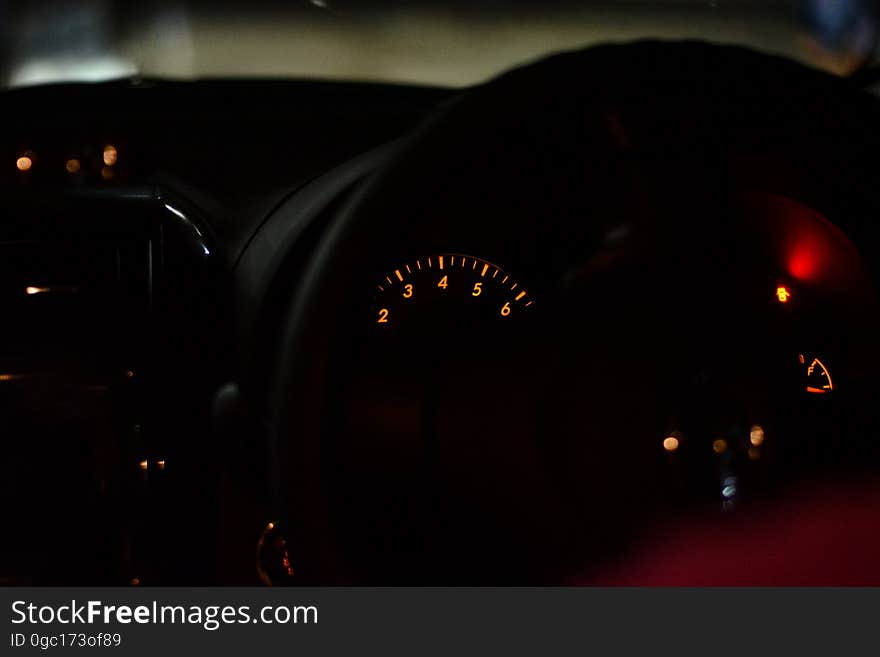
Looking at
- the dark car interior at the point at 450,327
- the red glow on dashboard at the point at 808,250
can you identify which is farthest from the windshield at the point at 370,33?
the red glow on dashboard at the point at 808,250

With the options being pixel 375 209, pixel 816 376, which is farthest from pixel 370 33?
pixel 816 376

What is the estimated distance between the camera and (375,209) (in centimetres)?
126

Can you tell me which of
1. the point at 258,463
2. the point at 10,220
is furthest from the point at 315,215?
the point at 10,220

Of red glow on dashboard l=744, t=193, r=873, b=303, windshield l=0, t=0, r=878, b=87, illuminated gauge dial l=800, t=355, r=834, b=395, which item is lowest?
illuminated gauge dial l=800, t=355, r=834, b=395

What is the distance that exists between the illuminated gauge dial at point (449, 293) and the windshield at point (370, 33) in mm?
494

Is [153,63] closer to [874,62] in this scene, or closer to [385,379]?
[385,379]

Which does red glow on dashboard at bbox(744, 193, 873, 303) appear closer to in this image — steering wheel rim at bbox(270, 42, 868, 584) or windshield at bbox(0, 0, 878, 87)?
steering wheel rim at bbox(270, 42, 868, 584)

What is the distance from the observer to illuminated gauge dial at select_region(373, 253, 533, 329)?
63.9 inches

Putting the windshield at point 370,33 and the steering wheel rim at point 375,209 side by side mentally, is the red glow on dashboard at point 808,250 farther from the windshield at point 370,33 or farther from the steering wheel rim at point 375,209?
the windshield at point 370,33

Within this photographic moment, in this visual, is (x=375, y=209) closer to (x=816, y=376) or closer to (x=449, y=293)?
(x=449, y=293)

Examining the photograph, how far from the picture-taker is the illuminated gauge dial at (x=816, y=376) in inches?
64.3

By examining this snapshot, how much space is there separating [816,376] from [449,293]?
0.55 meters

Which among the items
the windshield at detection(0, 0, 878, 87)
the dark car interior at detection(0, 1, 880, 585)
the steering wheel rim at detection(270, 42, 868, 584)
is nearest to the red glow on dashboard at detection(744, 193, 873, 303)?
the dark car interior at detection(0, 1, 880, 585)

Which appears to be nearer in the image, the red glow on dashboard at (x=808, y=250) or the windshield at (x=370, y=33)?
the red glow on dashboard at (x=808, y=250)
